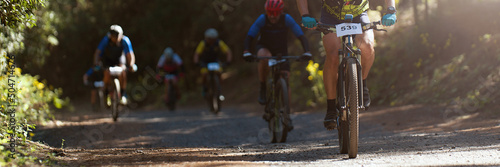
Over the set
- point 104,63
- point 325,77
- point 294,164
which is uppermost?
point 104,63

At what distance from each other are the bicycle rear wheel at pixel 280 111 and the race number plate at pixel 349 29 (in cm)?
228

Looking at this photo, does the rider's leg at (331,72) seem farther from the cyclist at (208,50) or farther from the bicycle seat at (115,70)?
the cyclist at (208,50)

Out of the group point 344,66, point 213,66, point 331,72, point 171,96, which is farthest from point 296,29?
point 171,96

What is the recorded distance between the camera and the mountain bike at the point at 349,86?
535cm

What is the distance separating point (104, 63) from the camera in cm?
1147

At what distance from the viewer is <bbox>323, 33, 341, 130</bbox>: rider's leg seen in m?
5.85

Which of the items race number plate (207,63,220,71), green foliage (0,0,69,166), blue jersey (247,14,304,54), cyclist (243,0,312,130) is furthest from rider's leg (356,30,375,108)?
race number plate (207,63,220,71)

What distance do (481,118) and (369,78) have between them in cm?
578

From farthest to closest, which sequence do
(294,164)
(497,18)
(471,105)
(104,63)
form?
(497,18)
(104,63)
(471,105)
(294,164)

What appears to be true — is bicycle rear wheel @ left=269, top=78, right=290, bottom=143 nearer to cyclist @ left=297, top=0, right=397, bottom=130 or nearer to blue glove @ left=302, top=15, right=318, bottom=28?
cyclist @ left=297, top=0, right=397, bottom=130

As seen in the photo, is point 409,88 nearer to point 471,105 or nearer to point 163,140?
point 471,105

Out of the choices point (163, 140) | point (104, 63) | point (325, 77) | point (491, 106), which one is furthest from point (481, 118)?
point (104, 63)

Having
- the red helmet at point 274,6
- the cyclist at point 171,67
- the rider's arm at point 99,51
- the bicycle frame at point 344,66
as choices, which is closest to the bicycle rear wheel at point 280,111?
the red helmet at point 274,6

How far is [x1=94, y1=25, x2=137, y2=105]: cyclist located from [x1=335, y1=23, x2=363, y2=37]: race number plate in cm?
612
